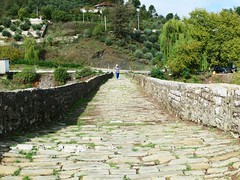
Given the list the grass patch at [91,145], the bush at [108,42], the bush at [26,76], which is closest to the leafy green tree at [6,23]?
the bush at [108,42]

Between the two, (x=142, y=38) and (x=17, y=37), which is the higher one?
(x=142, y=38)

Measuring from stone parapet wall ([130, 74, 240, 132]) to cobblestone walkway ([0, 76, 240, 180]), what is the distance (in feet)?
0.73

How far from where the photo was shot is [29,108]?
7152 mm

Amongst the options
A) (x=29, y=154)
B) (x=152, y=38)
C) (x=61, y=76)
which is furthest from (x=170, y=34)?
(x=29, y=154)

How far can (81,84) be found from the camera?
51.0 ft

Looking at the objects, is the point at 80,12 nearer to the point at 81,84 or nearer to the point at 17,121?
the point at 81,84

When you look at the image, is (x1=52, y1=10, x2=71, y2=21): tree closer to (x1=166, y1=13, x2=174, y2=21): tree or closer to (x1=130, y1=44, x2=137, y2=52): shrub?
(x1=130, y1=44, x2=137, y2=52): shrub

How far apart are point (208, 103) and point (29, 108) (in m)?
3.34

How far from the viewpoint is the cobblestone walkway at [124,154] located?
13.8ft

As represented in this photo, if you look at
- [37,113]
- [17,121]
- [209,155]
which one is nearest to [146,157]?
[209,155]

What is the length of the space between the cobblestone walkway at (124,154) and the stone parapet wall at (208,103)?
8.8 inches

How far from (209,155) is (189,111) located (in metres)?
3.50

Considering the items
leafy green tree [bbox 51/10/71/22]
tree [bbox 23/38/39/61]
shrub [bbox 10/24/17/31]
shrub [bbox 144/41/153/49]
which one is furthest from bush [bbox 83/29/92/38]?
leafy green tree [bbox 51/10/71/22]

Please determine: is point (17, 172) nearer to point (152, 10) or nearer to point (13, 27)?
point (13, 27)
